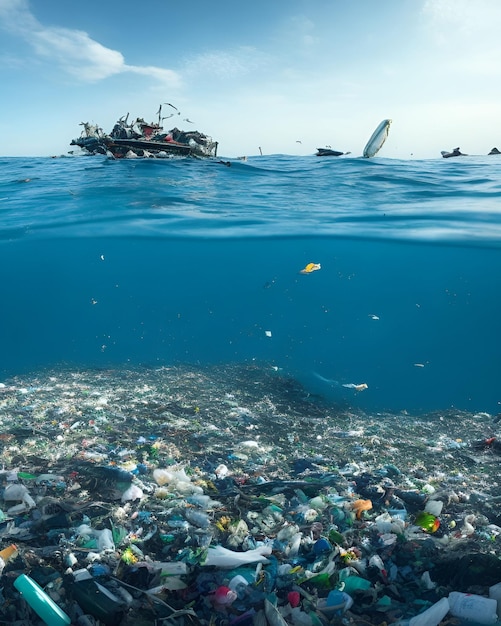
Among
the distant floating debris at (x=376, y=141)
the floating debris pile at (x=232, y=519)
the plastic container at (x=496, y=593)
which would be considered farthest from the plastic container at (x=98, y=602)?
the distant floating debris at (x=376, y=141)

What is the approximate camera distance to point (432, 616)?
2.25m

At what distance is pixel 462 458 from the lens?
17.1 feet

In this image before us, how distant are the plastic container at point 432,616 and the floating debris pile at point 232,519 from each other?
0.05 feet

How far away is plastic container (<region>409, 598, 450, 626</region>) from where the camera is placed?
224 cm

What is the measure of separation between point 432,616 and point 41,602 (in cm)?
200

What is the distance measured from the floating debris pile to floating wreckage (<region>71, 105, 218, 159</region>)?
21.9 m

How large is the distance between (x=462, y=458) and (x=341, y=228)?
955 cm

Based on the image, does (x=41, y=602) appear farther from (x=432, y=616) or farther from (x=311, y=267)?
(x=311, y=267)

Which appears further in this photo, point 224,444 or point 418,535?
point 224,444

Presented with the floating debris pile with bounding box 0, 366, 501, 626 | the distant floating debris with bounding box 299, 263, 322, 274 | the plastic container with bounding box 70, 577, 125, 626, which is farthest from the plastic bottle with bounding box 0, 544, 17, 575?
the distant floating debris with bounding box 299, 263, 322, 274

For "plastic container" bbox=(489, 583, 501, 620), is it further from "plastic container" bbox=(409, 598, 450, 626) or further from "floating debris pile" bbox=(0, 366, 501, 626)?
"plastic container" bbox=(409, 598, 450, 626)

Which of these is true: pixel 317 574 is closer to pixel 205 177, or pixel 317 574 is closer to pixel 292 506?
pixel 292 506

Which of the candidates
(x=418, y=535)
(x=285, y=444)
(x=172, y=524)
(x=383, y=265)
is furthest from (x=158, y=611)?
(x=383, y=265)

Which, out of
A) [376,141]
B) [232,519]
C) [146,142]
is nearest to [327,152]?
[376,141]
